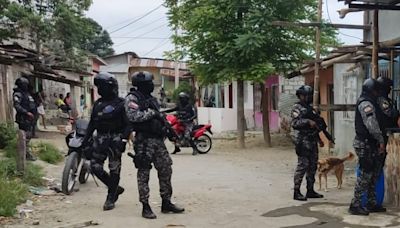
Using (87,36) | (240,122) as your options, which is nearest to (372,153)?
(240,122)

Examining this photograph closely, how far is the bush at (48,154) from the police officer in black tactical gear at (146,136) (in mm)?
5937

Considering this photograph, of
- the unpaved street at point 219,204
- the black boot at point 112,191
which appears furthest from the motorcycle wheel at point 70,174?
the black boot at point 112,191

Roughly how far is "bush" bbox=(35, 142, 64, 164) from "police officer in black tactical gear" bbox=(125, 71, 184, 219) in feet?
19.5

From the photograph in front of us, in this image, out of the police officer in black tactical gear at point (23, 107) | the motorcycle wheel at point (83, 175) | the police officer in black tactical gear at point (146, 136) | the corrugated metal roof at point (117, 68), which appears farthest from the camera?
the corrugated metal roof at point (117, 68)

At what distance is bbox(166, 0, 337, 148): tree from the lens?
606 inches

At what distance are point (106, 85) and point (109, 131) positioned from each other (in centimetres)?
63

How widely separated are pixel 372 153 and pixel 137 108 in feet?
9.74

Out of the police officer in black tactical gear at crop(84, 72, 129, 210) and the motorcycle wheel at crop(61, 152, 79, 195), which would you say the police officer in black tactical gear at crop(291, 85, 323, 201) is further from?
the motorcycle wheel at crop(61, 152, 79, 195)

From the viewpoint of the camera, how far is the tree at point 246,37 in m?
15.4

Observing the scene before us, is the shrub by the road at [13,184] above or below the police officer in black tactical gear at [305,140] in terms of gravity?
below

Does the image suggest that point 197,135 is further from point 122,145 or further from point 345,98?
point 122,145

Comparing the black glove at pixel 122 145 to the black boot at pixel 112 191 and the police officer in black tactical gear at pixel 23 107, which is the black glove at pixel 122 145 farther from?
the police officer in black tactical gear at pixel 23 107

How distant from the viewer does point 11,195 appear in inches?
281

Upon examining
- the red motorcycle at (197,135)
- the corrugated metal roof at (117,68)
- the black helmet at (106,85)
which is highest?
the corrugated metal roof at (117,68)
